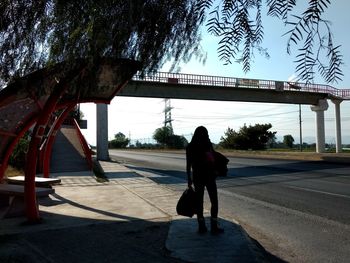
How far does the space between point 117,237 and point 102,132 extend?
2979cm

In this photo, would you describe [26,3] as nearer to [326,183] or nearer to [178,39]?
[178,39]

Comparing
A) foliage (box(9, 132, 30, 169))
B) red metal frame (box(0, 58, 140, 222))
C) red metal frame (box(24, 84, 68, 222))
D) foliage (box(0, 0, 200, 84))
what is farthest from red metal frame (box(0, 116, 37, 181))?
foliage (box(9, 132, 30, 169))

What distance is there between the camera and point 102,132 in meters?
36.9

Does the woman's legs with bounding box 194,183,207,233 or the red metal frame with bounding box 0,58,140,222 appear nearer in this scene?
the red metal frame with bounding box 0,58,140,222

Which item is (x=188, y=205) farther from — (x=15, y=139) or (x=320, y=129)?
(x=320, y=129)

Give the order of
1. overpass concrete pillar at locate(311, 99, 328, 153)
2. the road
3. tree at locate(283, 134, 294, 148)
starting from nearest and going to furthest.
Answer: the road < overpass concrete pillar at locate(311, 99, 328, 153) < tree at locate(283, 134, 294, 148)

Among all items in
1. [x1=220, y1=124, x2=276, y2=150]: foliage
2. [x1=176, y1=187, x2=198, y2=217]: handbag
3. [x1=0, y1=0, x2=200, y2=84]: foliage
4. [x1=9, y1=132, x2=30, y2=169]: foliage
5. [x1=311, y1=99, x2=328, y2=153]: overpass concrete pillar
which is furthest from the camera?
[x1=220, y1=124, x2=276, y2=150]: foliage

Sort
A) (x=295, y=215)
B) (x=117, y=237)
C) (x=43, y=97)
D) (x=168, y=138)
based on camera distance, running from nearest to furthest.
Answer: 1. (x=117, y=237)
2. (x=43, y=97)
3. (x=295, y=215)
4. (x=168, y=138)

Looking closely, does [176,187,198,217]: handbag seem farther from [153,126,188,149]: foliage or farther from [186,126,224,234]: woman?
[153,126,188,149]: foliage

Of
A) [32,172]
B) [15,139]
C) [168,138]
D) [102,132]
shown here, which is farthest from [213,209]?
[168,138]

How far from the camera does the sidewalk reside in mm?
6320

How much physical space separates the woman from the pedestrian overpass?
2503 cm

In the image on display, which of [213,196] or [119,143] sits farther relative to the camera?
[119,143]

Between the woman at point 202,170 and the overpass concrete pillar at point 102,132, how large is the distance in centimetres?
2940
